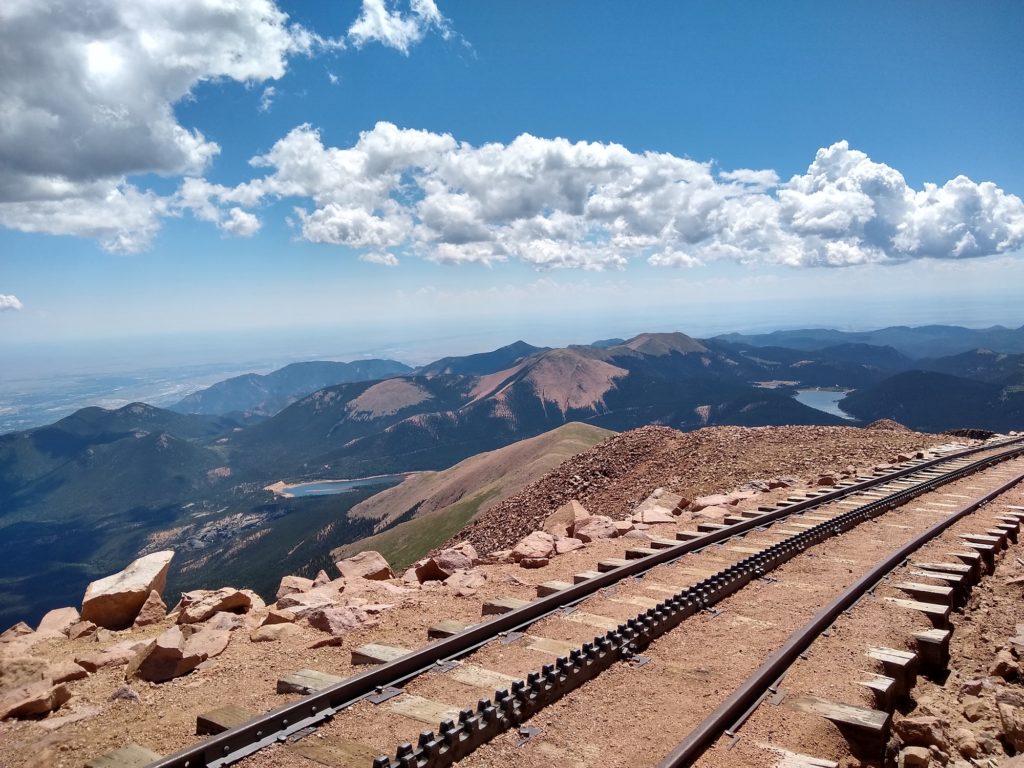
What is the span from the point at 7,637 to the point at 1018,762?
40.8ft

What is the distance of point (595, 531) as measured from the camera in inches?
586

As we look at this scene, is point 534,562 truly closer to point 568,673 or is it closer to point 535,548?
point 535,548

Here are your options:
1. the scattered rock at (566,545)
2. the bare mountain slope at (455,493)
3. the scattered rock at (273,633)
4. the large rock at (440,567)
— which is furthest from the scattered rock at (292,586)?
the bare mountain slope at (455,493)

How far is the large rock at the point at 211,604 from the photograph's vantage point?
31.4 feet

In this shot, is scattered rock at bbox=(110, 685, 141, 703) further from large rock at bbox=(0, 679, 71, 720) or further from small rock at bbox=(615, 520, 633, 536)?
small rock at bbox=(615, 520, 633, 536)

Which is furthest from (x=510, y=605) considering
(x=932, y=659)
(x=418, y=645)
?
(x=932, y=659)

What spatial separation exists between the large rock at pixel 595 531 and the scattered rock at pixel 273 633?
7.47 meters

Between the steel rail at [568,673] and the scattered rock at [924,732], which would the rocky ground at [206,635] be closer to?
the steel rail at [568,673]

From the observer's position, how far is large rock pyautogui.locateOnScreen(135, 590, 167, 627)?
9758mm

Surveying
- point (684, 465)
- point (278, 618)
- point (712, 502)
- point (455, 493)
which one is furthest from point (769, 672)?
point (455, 493)

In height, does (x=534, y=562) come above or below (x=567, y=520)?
above

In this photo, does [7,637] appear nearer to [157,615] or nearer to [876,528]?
[157,615]

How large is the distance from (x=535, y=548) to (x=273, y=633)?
238 inches

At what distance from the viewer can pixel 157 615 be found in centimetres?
997
